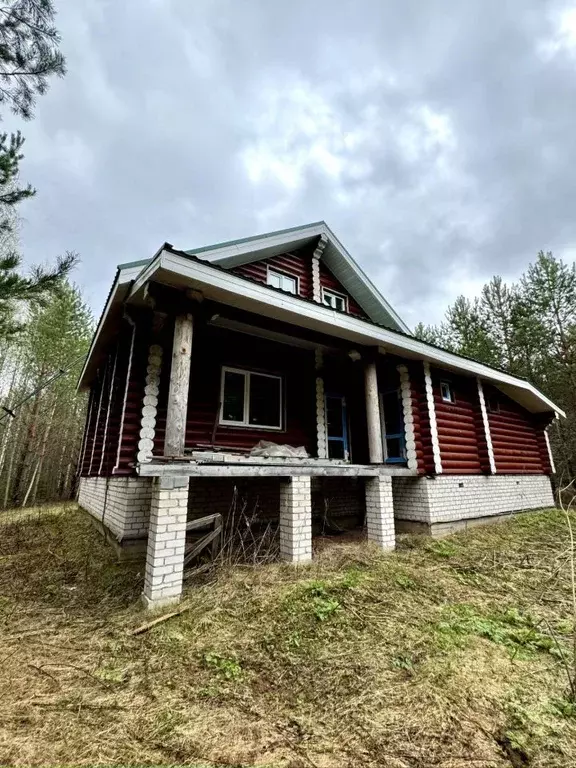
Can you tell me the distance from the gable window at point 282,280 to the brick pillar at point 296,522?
605 centimetres

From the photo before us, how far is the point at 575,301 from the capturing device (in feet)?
61.3

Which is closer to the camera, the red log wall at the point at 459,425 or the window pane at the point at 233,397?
the window pane at the point at 233,397

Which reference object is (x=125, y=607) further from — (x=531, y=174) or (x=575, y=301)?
(x=531, y=174)

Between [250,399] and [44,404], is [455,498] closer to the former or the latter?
[250,399]

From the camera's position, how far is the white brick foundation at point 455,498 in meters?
8.09

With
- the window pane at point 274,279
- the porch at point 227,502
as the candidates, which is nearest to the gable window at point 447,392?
the porch at point 227,502

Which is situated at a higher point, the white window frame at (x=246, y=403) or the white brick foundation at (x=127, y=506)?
the white window frame at (x=246, y=403)

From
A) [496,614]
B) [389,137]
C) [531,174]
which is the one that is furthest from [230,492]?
[531,174]

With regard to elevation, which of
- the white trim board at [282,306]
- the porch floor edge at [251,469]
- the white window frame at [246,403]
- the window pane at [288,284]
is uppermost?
the window pane at [288,284]

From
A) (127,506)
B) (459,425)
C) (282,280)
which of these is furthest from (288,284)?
(127,506)

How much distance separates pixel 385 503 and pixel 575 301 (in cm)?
1939

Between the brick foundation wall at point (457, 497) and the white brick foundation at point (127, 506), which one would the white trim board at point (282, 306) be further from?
the white brick foundation at point (127, 506)

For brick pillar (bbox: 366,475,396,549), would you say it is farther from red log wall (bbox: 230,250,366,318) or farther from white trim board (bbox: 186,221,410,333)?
white trim board (bbox: 186,221,410,333)

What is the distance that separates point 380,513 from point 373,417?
2.13m
